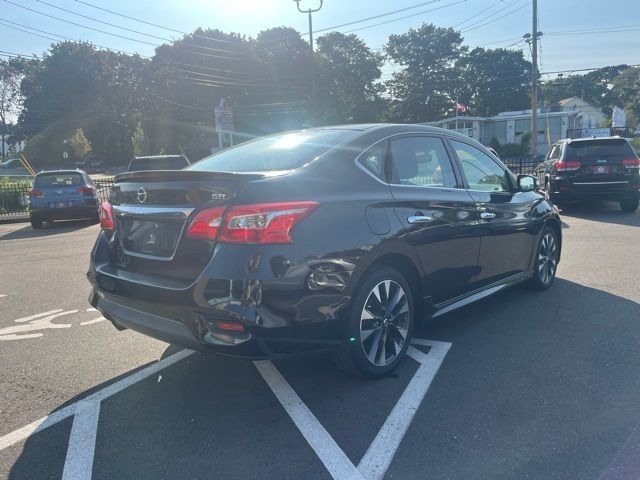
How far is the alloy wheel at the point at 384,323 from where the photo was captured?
338 cm

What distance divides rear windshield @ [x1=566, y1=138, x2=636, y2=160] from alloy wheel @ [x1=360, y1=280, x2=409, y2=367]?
32.2 feet

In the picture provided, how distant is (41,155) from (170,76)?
2523 centimetres

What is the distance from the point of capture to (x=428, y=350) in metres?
4.06

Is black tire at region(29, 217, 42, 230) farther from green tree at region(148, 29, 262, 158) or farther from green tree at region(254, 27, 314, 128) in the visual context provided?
green tree at region(148, 29, 262, 158)

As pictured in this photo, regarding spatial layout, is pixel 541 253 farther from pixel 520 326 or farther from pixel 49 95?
pixel 49 95

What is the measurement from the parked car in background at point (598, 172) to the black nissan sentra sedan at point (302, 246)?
27.5 feet

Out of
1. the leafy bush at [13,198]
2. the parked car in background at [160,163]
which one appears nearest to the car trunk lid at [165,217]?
the parked car in background at [160,163]

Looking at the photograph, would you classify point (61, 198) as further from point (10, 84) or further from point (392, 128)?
point (10, 84)

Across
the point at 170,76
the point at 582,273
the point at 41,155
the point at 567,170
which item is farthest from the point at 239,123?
the point at 582,273

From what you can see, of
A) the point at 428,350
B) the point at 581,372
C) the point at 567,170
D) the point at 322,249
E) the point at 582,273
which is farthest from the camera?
the point at 567,170

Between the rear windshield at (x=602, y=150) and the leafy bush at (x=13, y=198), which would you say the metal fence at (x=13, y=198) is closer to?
the leafy bush at (x=13, y=198)

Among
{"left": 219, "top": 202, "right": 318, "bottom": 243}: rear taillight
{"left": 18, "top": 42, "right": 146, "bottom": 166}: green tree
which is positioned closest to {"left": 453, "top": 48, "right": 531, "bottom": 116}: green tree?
{"left": 18, "top": 42, "right": 146, "bottom": 166}: green tree

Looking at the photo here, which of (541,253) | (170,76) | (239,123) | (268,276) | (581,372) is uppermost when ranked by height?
(170,76)

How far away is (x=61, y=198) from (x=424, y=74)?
64.0 meters
